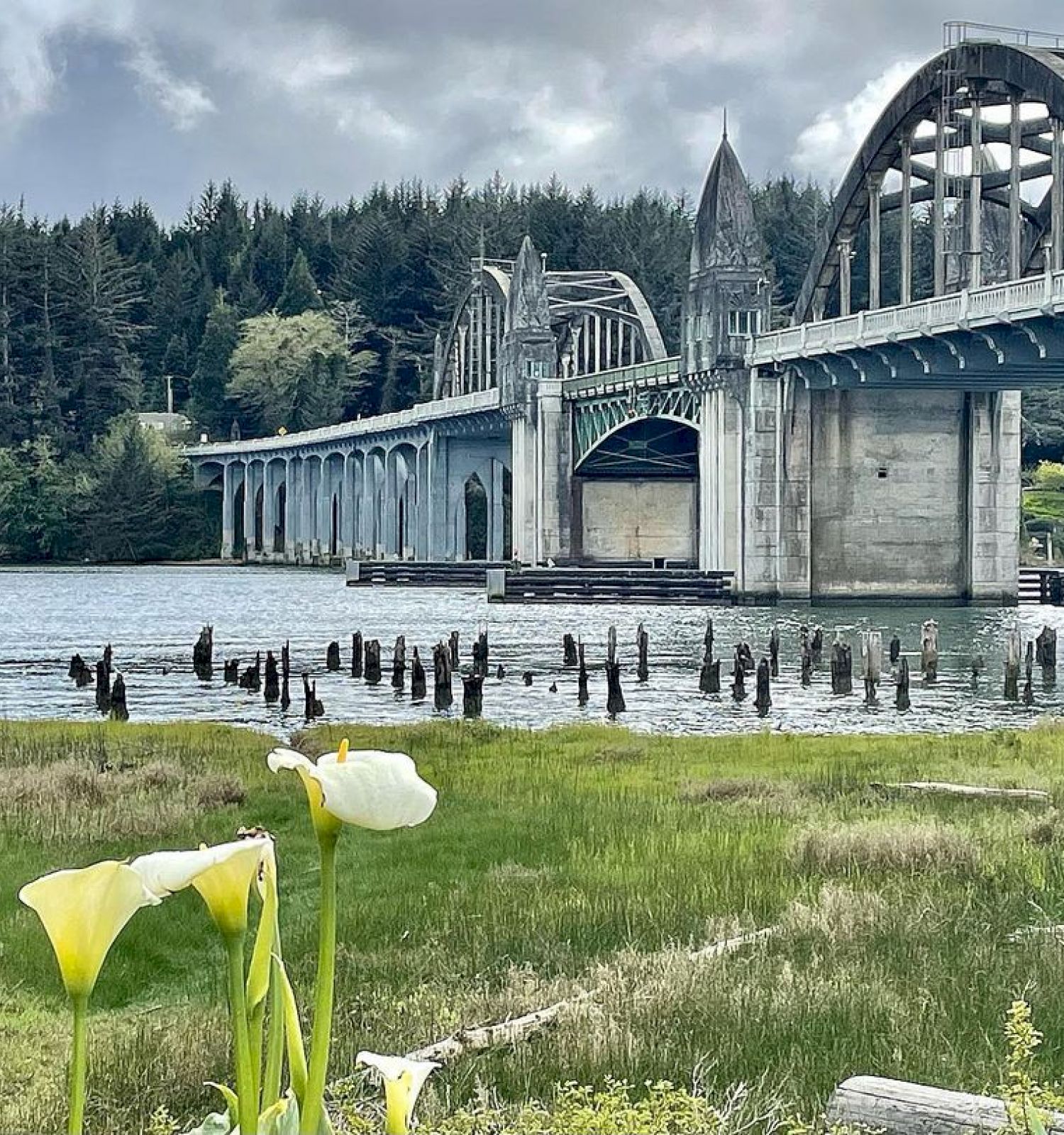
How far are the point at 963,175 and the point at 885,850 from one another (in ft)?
225

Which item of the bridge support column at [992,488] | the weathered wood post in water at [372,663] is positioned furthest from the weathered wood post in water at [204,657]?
the bridge support column at [992,488]

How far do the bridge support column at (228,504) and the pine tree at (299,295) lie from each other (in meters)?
23.4

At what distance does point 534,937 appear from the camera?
1230cm

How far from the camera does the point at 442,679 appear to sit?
40188mm

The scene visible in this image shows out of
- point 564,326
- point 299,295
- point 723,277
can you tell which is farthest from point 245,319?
point 723,277

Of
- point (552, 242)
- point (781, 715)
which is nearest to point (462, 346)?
point (552, 242)

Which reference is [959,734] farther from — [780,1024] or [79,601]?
[79,601]

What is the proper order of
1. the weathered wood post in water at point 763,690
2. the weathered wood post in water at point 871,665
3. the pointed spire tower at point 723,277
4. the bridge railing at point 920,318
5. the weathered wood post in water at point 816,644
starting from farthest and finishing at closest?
the pointed spire tower at point 723,277, the bridge railing at point 920,318, the weathered wood post in water at point 816,644, the weathered wood post in water at point 871,665, the weathered wood post in water at point 763,690

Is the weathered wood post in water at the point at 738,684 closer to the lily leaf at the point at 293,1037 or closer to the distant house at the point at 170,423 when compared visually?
the lily leaf at the point at 293,1037

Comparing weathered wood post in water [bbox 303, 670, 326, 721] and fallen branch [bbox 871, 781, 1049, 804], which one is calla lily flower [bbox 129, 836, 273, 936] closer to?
fallen branch [bbox 871, 781, 1049, 804]

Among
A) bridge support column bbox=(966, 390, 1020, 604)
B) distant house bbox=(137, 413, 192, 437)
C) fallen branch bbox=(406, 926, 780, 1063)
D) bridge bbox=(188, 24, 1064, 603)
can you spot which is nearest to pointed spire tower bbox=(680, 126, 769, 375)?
bridge bbox=(188, 24, 1064, 603)

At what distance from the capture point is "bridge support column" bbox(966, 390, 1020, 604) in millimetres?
82438

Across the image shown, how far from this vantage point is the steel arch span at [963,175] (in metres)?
67.9

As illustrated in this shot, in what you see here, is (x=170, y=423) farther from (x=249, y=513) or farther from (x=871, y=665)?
(x=871, y=665)
